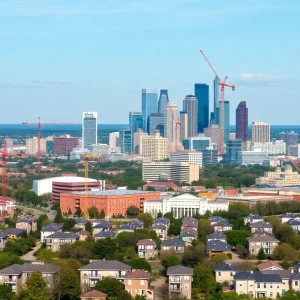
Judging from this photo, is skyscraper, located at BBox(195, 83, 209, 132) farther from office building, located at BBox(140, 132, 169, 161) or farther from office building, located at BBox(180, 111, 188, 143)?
office building, located at BBox(140, 132, 169, 161)

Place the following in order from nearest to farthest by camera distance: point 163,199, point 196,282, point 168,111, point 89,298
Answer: point 89,298, point 196,282, point 163,199, point 168,111

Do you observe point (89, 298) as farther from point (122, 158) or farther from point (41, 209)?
point (122, 158)

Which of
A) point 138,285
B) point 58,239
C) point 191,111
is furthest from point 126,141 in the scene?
point 138,285

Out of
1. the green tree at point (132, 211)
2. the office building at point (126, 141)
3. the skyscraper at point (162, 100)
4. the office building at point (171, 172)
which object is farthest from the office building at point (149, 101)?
the green tree at point (132, 211)

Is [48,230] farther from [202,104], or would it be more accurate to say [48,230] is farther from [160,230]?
[202,104]

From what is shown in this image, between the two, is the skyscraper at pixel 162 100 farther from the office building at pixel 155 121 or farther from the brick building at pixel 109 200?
the brick building at pixel 109 200

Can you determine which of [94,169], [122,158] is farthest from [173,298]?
[122,158]
